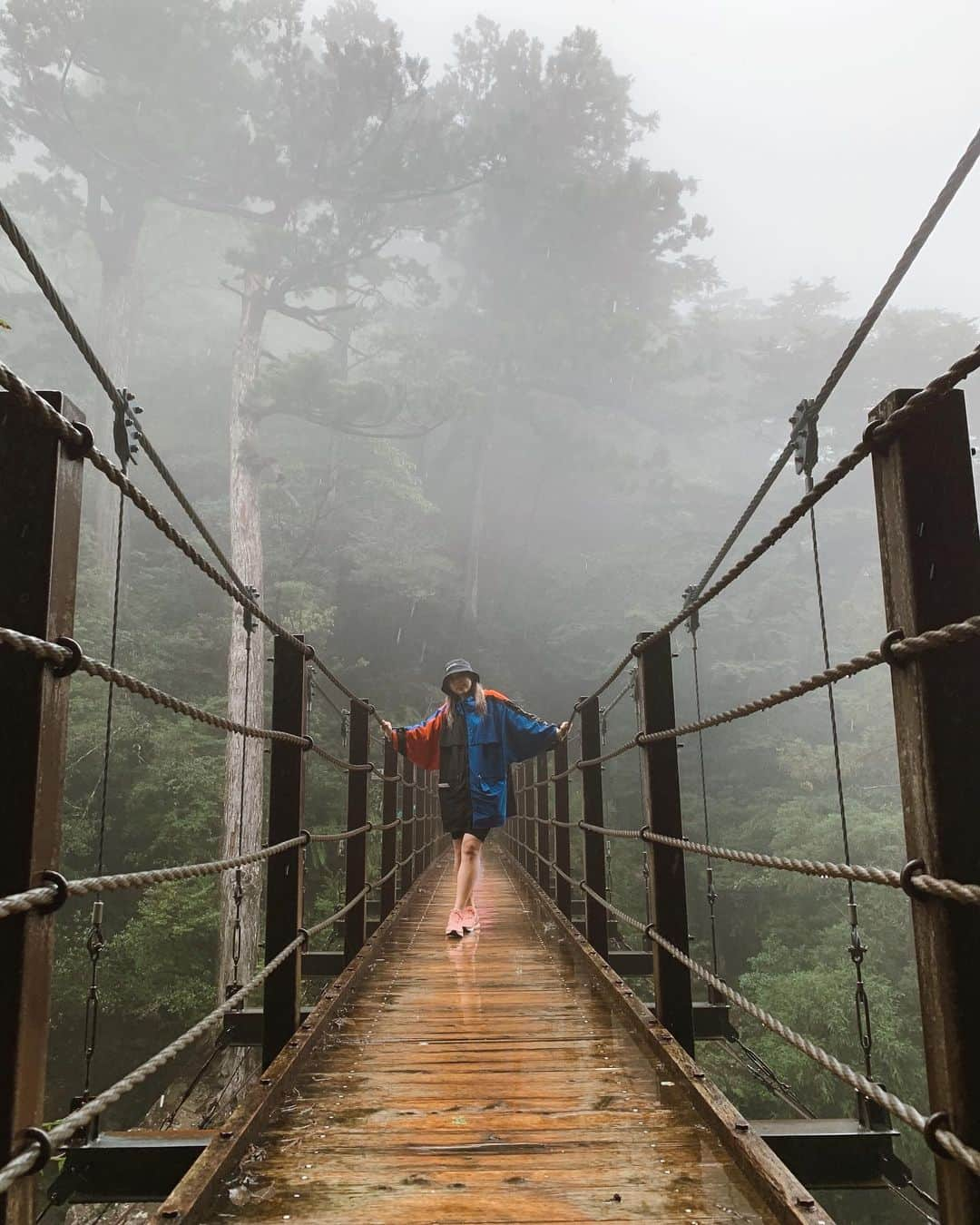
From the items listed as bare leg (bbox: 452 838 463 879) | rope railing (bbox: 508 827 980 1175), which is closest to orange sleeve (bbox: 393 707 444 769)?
bare leg (bbox: 452 838 463 879)

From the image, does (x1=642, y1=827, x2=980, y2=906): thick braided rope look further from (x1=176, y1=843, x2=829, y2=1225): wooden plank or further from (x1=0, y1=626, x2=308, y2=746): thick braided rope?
(x1=0, y1=626, x2=308, y2=746): thick braided rope

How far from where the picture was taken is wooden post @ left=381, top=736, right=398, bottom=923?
12.5ft

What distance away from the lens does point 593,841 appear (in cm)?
318

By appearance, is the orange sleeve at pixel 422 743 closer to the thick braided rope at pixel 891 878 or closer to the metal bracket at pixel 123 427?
the metal bracket at pixel 123 427

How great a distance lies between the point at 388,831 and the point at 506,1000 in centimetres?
134

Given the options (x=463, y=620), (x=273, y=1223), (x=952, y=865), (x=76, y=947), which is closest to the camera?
(x=952, y=865)

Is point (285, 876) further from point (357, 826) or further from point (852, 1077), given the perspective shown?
point (852, 1077)

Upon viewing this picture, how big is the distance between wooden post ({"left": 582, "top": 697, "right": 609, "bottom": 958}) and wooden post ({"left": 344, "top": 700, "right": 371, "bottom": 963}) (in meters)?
0.81

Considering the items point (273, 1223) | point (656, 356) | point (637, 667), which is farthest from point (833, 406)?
point (273, 1223)

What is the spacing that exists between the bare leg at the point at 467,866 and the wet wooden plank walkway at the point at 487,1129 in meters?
1.00

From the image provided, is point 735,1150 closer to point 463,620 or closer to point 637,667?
point 637,667

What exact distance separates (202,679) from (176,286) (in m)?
14.7

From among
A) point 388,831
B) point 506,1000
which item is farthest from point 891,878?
point 388,831

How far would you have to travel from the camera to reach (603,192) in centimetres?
1588
